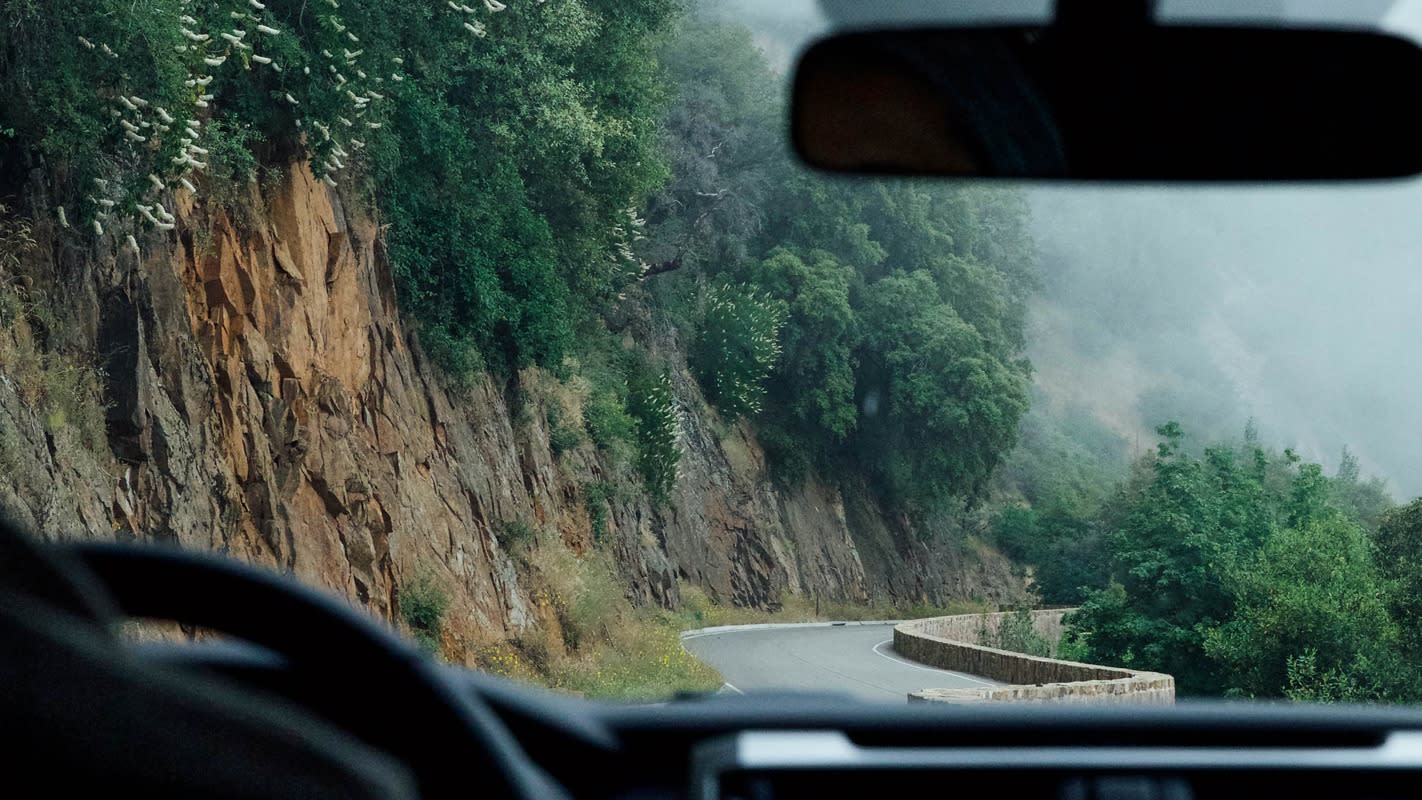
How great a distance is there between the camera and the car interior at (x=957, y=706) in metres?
1.33

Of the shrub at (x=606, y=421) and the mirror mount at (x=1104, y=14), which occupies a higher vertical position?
the shrub at (x=606, y=421)

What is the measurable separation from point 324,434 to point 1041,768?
18.1 m

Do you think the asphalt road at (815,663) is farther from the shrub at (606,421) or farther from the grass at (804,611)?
the shrub at (606,421)

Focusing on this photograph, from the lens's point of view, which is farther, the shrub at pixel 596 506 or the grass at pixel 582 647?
the shrub at pixel 596 506

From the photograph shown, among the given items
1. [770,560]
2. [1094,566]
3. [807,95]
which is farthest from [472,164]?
[1094,566]

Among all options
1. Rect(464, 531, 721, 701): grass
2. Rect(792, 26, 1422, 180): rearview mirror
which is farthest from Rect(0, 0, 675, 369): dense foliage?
Rect(792, 26, 1422, 180): rearview mirror

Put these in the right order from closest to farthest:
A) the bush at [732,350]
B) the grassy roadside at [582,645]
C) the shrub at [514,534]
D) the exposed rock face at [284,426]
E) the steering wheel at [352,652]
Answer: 1. the steering wheel at [352,652]
2. the exposed rock face at [284,426]
3. the grassy roadside at [582,645]
4. the shrub at [514,534]
5. the bush at [732,350]

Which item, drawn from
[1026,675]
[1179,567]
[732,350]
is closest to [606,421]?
[1026,675]

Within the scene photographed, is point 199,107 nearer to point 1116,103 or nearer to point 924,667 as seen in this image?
point 1116,103

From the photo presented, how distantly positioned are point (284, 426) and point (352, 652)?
1777 centimetres

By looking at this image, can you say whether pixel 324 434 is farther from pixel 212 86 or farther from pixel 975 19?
pixel 975 19

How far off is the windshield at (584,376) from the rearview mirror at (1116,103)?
0.29ft

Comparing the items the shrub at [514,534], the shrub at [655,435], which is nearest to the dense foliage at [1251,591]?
the shrub at [655,435]

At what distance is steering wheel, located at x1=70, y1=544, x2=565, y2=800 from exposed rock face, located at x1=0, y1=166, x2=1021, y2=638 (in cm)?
1162
